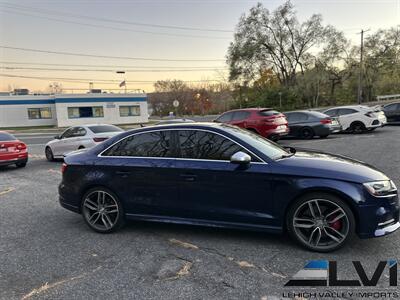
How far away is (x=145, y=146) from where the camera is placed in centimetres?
454

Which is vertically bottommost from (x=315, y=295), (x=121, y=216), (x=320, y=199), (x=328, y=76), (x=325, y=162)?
(x=315, y=295)

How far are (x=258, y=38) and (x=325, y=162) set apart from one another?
47741 mm

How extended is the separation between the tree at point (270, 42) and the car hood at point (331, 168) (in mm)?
46440

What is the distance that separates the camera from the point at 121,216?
458 cm

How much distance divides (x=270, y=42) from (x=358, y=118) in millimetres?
35608

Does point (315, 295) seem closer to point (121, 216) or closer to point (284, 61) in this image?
point (121, 216)

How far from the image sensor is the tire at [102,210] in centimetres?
459

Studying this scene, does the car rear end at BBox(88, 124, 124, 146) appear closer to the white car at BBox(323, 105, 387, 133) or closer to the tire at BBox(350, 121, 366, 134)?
the white car at BBox(323, 105, 387, 133)

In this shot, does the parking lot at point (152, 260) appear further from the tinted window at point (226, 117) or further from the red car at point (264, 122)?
the tinted window at point (226, 117)

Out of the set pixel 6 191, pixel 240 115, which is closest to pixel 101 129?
pixel 6 191

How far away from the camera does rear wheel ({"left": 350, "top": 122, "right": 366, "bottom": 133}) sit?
1631cm

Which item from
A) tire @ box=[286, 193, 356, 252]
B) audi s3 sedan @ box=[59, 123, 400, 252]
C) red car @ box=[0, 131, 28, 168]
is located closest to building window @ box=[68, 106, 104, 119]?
red car @ box=[0, 131, 28, 168]

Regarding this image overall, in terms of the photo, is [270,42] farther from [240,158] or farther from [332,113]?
[240,158]

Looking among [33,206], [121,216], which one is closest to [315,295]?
[121,216]
